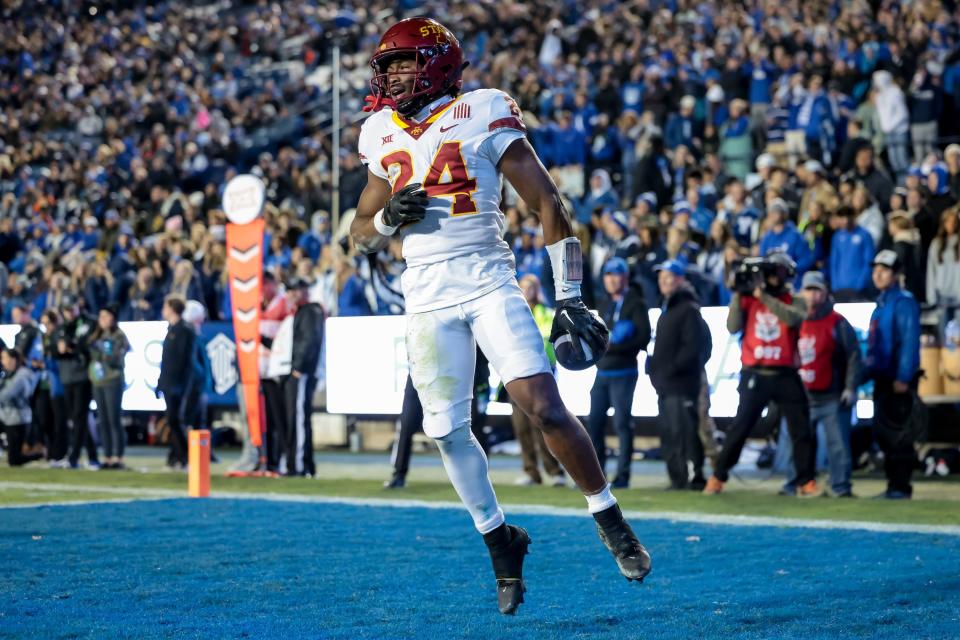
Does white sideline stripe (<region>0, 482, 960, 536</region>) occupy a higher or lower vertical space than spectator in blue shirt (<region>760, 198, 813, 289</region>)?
lower

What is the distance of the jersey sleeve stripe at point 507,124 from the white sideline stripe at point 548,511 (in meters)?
4.52

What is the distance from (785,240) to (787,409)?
320 cm

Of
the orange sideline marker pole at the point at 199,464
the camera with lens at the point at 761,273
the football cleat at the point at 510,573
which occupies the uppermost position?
the camera with lens at the point at 761,273

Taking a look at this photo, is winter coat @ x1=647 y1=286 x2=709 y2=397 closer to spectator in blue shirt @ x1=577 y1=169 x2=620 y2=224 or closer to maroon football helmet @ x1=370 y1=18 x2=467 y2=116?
spectator in blue shirt @ x1=577 y1=169 x2=620 y2=224

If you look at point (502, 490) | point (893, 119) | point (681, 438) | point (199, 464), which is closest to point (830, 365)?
point (681, 438)

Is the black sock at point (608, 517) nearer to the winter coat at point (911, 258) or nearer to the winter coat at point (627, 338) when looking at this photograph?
the winter coat at point (627, 338)

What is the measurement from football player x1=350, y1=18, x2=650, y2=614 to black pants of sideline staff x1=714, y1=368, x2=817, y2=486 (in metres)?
6.09

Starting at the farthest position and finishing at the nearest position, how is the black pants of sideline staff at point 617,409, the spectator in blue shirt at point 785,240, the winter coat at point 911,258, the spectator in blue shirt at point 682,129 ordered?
the spectator in blue shirt at point 682,129 < the spectator in blue shirt at point 785,240 < the winter coat at point 911,258 < the black pants of sideline staff at point 617,409

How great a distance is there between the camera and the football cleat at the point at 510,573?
5391mm

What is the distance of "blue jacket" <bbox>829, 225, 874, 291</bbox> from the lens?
45.0 ft

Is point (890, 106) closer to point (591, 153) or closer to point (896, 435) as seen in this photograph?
point (591, 153)

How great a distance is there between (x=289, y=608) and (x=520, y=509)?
4392 millimetres

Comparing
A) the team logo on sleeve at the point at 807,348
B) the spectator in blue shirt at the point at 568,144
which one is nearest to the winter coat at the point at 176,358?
the team logo on sleeve at the point at 807,348

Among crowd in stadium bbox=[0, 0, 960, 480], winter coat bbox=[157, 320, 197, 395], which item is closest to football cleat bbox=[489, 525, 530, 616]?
crowd in stadium bbox=[0, 0, 960, 480]
